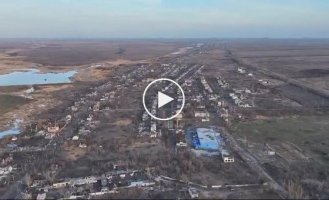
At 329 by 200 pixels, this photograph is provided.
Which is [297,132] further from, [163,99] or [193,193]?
[163,99]

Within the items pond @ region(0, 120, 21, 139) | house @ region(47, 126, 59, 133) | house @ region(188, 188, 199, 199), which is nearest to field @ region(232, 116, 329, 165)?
house @ region(188, 188, 199, 199)

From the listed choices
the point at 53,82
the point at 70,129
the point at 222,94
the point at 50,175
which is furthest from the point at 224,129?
the point at 53,82

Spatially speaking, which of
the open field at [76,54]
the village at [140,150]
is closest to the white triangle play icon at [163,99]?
the village at [140,150]

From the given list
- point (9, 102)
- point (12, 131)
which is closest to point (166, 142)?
point (12, 131)

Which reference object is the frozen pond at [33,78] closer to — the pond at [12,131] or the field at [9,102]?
the field at [9,102]

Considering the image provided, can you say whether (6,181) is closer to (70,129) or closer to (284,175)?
(70,129)
